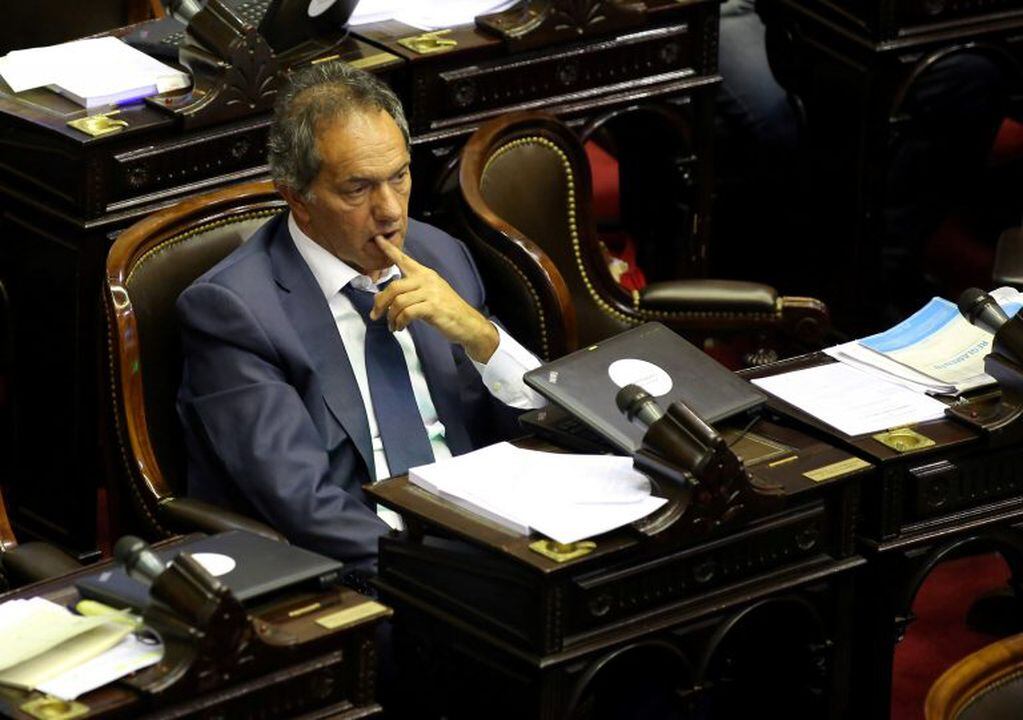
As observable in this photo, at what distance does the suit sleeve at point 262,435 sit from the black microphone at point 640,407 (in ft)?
1.67

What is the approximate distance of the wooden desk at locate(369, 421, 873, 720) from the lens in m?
2.94

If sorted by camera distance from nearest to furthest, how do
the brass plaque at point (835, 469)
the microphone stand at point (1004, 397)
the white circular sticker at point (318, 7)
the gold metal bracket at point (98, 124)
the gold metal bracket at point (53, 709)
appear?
1. the gold metal bracket at point (53, 709)
2. the brass plaque at point (835, 469)
3. the microphone stand at point (1004, 397)
4. the gold metal bracket at point (98, 124)
5. the white circular sticker at point (318, 7)

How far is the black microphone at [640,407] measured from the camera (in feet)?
9.96

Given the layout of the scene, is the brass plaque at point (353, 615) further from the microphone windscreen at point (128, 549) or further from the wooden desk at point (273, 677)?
the microphone windscreen at point (128, 549)

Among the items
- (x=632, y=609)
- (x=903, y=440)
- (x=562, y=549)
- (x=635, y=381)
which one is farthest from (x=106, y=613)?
(x=903, y=440)

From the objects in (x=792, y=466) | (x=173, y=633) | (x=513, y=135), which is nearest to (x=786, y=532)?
(x=792, y=466)

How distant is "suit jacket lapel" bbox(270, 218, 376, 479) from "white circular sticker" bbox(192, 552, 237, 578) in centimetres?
64

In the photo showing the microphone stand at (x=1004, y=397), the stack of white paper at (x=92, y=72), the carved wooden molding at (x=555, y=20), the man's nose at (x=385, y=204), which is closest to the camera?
the microphone stand at (x=1004, y=397)

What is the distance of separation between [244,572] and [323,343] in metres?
0.77

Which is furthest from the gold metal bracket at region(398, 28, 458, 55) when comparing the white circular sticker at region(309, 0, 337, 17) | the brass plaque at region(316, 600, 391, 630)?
the brass plaque at region(316, 600, 391, 630)

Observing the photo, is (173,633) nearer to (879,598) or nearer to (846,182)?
(879,598)

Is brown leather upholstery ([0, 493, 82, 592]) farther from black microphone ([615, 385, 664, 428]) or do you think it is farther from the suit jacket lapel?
black microphone ([615, 385, 664, 428])

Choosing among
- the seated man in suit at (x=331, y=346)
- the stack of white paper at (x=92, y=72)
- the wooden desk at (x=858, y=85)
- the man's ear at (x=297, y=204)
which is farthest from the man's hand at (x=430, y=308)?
the wooden desk at (x=858, y=85)

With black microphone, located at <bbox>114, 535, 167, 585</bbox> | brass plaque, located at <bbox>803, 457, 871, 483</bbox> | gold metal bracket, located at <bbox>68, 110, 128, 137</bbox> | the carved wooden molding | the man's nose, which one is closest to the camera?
black microphone, located at <bbox>114, 535, 167, 585</bbox>
